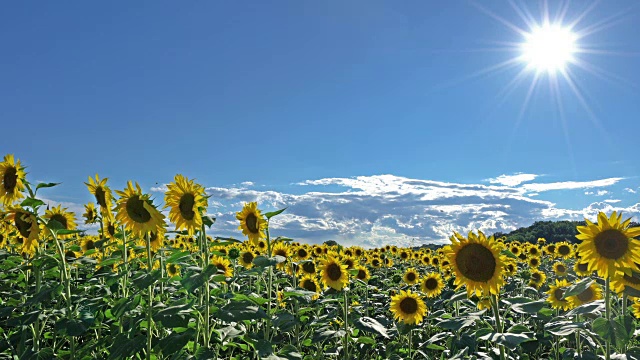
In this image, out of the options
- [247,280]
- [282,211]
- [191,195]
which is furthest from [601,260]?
[247,280]

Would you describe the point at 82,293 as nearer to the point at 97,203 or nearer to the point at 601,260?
the point at 97,203

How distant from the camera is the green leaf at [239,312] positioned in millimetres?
3960

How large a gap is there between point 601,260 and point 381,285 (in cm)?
1010

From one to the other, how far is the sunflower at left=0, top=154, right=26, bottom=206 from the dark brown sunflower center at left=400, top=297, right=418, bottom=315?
224 inches

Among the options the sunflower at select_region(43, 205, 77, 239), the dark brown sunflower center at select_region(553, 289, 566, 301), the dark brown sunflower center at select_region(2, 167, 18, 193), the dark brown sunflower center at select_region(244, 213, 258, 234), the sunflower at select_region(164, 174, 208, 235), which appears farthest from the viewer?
the dark brown sunflower center at select_region(553, 289, 566, 301)

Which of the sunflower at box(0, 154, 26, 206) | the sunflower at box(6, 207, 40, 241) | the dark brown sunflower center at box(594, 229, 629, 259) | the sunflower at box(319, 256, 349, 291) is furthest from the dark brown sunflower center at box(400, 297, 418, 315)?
the sunflower at box(0, 154, 26, 206)

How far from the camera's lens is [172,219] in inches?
197

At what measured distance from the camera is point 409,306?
7.80 metres

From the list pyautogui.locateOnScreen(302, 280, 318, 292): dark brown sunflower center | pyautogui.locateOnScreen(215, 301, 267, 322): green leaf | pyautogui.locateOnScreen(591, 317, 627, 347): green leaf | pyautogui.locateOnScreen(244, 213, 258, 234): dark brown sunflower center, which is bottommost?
pyautogui.locateOnScreen(591, 317, 627, 347): green leaf

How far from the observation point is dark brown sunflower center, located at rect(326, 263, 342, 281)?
790cm

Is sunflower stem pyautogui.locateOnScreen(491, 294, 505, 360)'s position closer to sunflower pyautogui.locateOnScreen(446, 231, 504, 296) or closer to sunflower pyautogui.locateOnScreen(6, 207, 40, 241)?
sunflower pyautogui.locateOnScreen(446, 231, 504, 296)

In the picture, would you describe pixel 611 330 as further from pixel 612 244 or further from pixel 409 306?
pixel 409 306

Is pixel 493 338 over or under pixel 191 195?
under

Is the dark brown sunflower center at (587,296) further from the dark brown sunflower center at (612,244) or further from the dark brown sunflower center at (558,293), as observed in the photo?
the dark brown sunflower center at (612,244)
